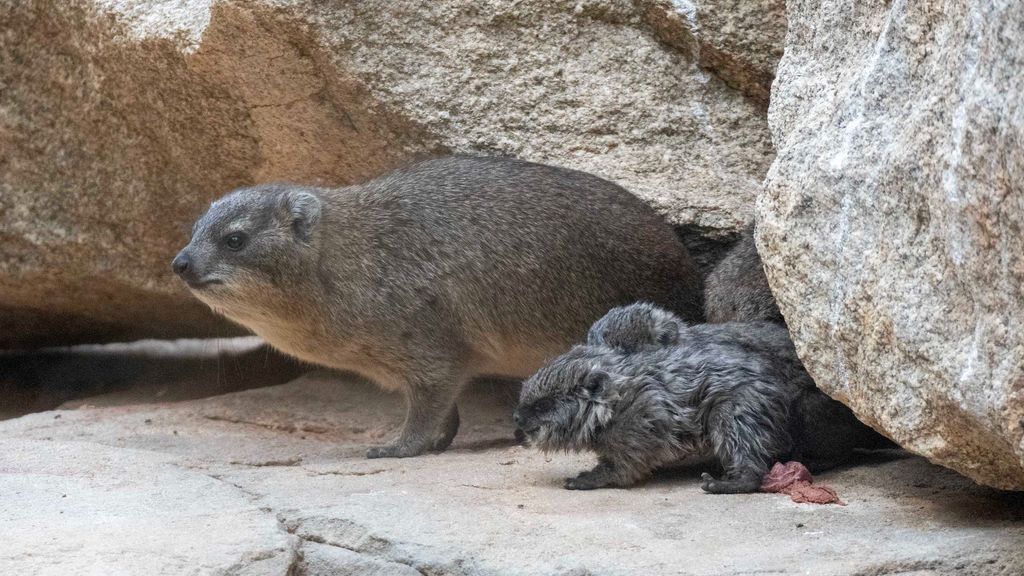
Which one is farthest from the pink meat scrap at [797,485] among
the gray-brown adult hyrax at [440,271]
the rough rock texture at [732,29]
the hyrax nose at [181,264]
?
the hyrax nose at [181,264]

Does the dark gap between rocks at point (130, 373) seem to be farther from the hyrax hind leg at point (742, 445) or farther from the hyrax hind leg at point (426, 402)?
the hyrax hind leg at point (742, 445)

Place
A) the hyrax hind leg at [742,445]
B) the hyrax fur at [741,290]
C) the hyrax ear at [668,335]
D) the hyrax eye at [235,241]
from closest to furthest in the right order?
the hyrax hind leg at [742,445]
the hyrax ear at [668,335]
the hyrax fur at [741,290]
the hyrax eye at [235,241]

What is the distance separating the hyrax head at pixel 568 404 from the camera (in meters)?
5.18

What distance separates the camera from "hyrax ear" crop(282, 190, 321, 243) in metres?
6.32

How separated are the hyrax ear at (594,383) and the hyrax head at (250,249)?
182 centimetres

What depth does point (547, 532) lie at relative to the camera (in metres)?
4.26

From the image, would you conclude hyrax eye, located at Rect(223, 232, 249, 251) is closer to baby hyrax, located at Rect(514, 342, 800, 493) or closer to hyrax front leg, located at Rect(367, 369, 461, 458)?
hyrax front leg, located at Rect(367, 369, 461, 458)

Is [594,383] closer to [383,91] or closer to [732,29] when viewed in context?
[383,91]

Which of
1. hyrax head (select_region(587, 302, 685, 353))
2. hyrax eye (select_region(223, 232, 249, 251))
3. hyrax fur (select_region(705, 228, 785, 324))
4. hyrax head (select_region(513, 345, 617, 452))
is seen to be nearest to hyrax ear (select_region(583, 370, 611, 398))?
hyrax head (select_region(513, 345, 617, 452))

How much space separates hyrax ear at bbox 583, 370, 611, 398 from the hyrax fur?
3.00ft

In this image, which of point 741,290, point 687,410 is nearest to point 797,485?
point 687,410

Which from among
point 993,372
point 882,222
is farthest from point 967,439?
point 882,222

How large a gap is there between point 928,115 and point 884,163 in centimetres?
25

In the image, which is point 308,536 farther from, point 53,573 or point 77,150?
point 77,150
